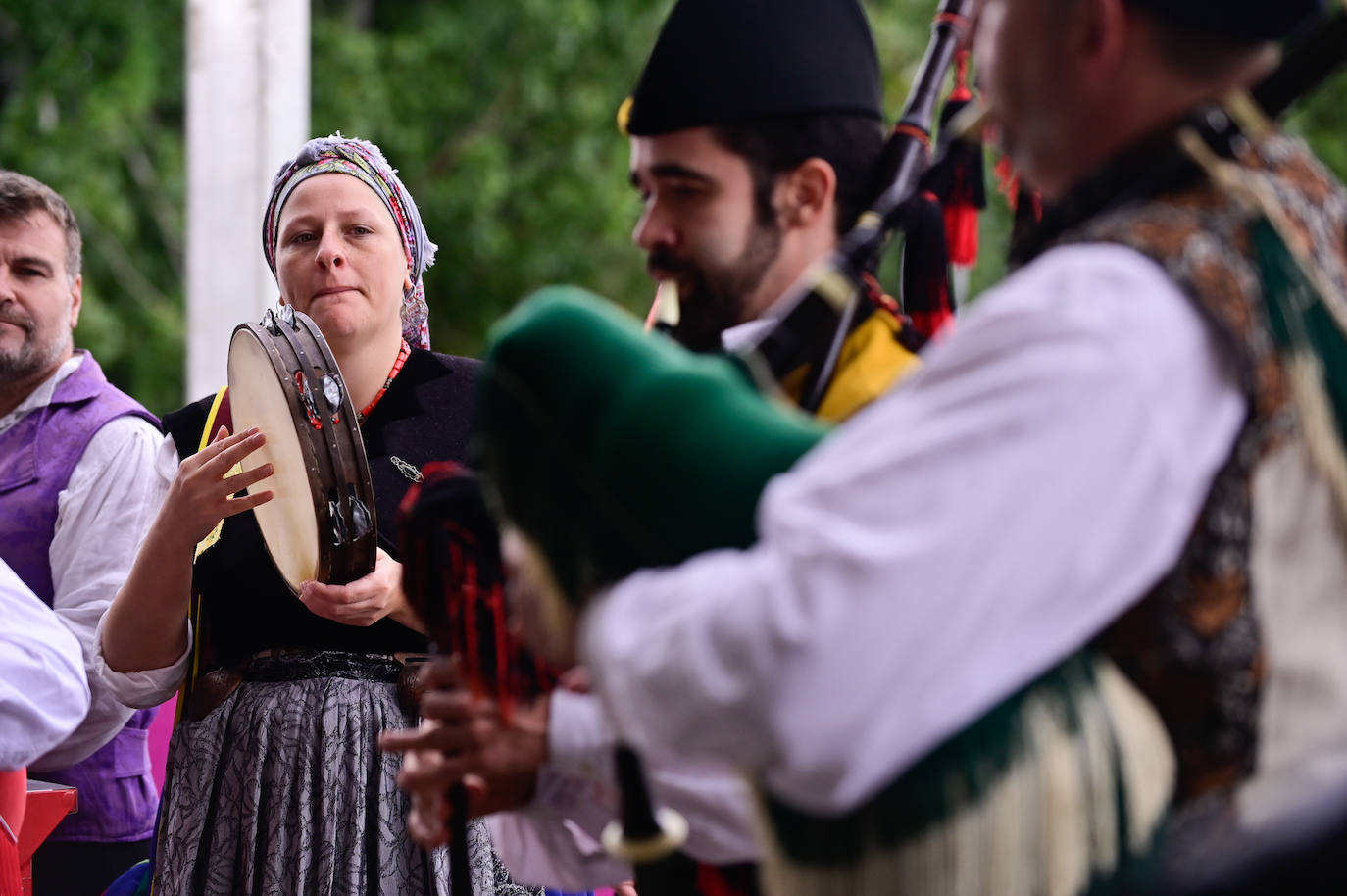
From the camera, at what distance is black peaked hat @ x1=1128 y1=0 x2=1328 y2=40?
1.23 m

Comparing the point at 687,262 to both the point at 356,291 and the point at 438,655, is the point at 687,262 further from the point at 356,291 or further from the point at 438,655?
the point at 356,291

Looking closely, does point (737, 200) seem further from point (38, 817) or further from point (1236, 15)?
point (38, 817)

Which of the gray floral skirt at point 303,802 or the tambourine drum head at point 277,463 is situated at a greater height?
the tambourine drum head at point 277,463

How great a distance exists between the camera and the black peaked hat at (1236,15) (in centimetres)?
123

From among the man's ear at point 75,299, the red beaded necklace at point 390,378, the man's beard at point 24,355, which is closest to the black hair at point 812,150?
the red beaded necklace at point 390,378

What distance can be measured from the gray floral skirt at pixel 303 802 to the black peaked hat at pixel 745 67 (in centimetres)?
134

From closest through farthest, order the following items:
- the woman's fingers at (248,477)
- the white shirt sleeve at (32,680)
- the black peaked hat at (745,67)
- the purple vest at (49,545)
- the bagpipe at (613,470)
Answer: the bagpipe at (613,470) → the black peaked hat at (745,67) → the woman's fingers at (248,477) → the white shirt sleeve at (32,680) → the purple vest at (49,545)

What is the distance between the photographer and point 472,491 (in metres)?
1.76

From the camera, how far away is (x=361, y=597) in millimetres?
2439

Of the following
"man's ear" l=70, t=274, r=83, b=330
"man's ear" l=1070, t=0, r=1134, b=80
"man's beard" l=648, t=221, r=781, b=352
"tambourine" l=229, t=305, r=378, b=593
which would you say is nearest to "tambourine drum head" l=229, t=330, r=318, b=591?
"tambourine" l=229, t=305, r=378, b=593

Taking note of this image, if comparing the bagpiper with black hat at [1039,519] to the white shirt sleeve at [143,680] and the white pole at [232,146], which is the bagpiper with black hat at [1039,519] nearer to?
the white shirt sleeve at [143,680]

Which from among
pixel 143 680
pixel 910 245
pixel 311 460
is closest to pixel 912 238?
pixel 910 245

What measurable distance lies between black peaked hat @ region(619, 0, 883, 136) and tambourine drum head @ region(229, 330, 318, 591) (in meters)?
0.96

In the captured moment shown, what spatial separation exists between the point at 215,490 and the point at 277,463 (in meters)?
0.11
